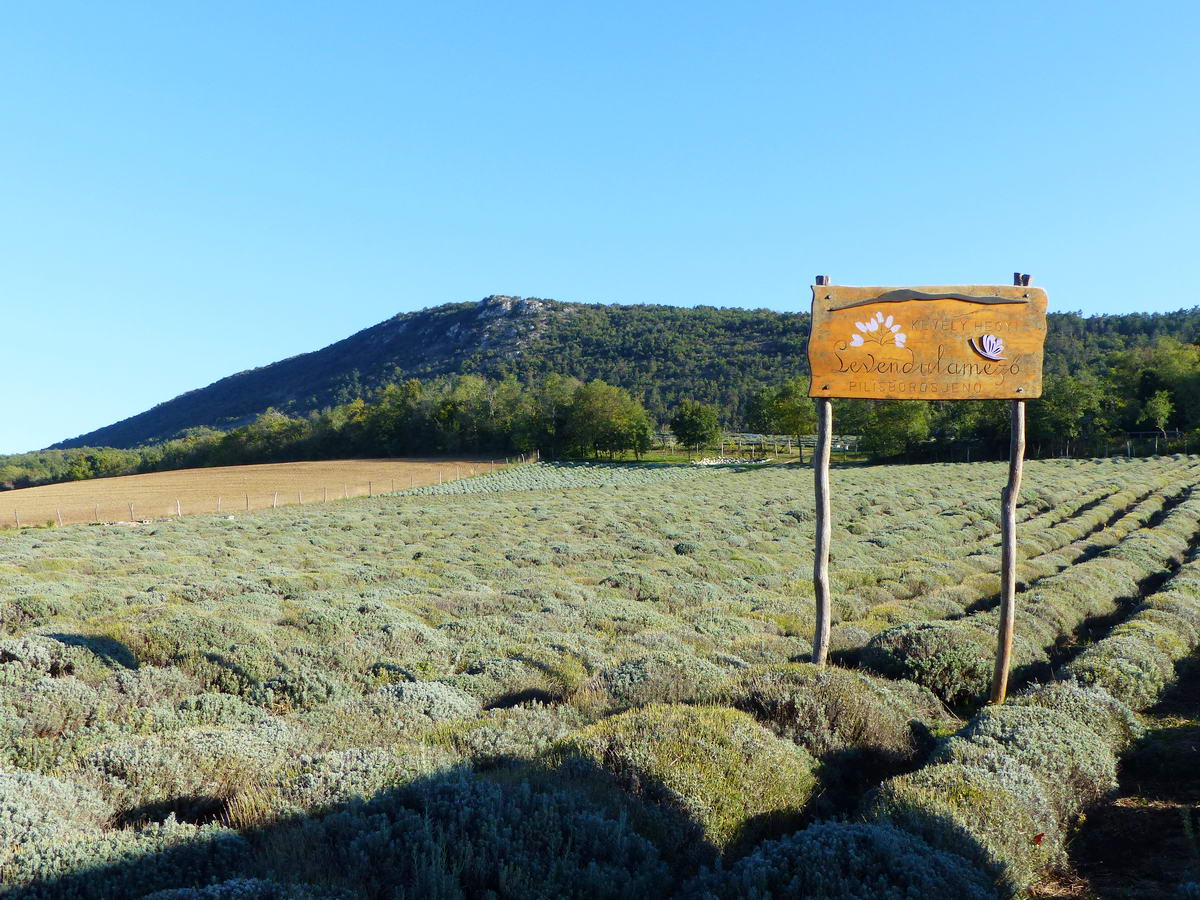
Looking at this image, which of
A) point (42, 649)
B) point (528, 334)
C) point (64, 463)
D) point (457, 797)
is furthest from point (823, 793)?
point (528, 334)

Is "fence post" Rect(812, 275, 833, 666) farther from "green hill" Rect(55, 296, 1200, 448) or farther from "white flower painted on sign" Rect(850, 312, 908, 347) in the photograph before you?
"green hill" Rect(55, 296, 1200, 448)

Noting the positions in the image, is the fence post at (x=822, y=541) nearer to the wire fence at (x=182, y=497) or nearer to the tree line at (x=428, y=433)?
the wire fence at (x=182, y=497)

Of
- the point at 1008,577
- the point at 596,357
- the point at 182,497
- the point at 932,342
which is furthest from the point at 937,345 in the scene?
the point at 596,357

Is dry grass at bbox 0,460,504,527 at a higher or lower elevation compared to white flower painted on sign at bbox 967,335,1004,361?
lower

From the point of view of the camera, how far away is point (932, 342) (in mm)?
7188

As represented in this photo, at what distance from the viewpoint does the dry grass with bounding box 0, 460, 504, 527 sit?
1786 inches

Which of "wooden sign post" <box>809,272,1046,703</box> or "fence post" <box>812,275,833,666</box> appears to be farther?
"fence post" <box>812,275,833,666</box>

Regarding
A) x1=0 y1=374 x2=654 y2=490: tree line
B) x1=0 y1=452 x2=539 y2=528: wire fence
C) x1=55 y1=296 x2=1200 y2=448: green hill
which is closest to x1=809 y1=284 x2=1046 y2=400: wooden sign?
x1=0 y1=452 x2=539 y2=528: wire fence

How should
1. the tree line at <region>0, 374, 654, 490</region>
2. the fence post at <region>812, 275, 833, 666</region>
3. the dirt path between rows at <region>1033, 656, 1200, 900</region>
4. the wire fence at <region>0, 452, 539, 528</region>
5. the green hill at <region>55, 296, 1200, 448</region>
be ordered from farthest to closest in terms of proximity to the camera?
the green hill at <region>55, 296, 1200, 448</region> → the tree line at <region>0, 374, 654, 490</region> → the wire fence at <region>0, 452, 539, 528</region> → the fence post at <region>812, 275, 833, 666</region> → the dirt path between rows at <region>1033, 656, 1200, 900</region>

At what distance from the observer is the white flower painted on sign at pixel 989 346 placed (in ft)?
23.5

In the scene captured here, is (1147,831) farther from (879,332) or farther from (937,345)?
(879,332)

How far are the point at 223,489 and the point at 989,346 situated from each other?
66092mm

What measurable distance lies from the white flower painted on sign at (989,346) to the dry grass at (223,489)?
4443cm

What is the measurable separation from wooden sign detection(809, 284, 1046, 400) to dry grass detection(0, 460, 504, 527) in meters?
43.6
